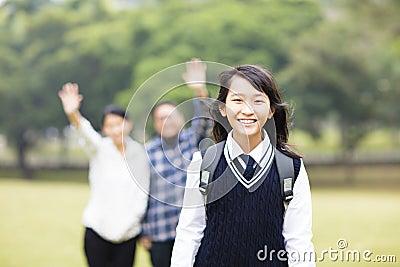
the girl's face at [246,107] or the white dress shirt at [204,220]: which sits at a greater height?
the girl's face at [246,107]

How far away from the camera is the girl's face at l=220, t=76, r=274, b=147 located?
1134 millimetres

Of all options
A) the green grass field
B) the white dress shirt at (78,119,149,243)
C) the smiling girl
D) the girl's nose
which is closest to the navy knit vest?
the smiling girl

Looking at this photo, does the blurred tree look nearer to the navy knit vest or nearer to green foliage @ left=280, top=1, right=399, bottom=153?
green foliage @ left=280, top=1, right=399, bottom=153

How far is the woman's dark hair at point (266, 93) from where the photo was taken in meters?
1.14

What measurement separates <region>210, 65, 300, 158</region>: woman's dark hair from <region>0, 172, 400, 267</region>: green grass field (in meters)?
2.39

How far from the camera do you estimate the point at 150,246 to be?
2.38 metres

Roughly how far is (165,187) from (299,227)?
4.05 feet

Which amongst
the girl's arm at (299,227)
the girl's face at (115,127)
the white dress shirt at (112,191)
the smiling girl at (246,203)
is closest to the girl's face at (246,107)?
the smiling girl at (246,203)

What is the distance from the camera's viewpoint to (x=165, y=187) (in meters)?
2.32

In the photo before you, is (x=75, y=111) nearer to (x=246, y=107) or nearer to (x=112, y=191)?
(x=112, y=191)

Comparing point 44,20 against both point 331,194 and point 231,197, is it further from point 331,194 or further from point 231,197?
point 231,197

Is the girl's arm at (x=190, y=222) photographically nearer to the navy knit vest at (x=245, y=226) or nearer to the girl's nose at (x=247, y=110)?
the navy knit vest at (x=245, y=226)

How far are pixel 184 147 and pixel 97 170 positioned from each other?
323 mm

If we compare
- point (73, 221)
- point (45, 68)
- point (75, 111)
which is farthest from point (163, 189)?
point (45, 68)
